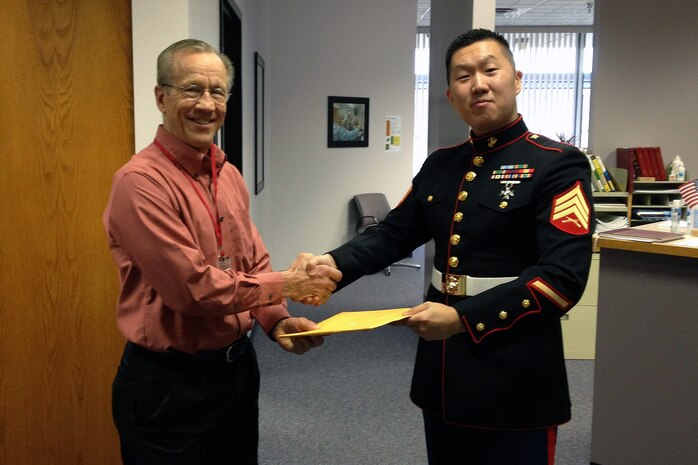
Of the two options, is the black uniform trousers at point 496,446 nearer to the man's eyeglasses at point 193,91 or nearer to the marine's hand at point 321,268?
the marine's hand at point 321,268

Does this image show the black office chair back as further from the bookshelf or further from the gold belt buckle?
the gold belt buckle

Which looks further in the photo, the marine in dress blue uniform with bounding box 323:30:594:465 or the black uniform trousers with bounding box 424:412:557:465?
the black uniform trousers with bounding box 424:412:557:465

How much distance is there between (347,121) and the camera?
274 inches

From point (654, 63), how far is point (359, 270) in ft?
13.7

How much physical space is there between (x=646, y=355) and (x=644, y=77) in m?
2.95

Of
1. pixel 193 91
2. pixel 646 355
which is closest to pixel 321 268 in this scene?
pixel 193 91

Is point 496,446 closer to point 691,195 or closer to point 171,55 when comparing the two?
point 171,55

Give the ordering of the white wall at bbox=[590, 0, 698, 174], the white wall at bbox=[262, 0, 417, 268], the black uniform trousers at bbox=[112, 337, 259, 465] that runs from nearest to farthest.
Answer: the black uniform trousers at bbox=[112, 337, 259, 465]
the white wall at bbox=[590, 0, 698, 174]
the white wall at bbox=[262, 0, 417, 268]

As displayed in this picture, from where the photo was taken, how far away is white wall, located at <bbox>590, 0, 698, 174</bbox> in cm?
496

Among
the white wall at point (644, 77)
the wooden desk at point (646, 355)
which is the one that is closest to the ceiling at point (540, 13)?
the white wall at point (644, 77)

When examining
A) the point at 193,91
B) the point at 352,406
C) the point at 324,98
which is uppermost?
the point at 324,98

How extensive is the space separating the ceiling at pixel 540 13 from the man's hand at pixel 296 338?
23.1ft

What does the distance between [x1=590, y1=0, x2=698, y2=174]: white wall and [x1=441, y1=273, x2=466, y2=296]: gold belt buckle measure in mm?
3899

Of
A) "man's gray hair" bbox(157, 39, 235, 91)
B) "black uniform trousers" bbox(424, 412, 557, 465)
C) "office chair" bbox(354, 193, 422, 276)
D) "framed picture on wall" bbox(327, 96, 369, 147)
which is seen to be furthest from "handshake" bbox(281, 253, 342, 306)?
"framed picture on wall" bbox(327, 96, 369, 147)
